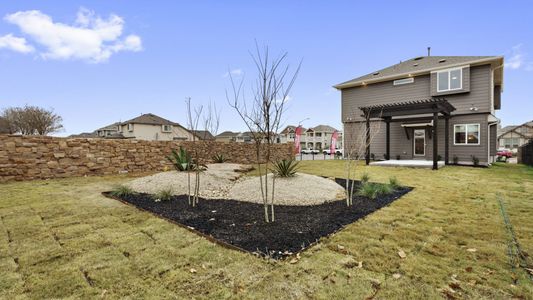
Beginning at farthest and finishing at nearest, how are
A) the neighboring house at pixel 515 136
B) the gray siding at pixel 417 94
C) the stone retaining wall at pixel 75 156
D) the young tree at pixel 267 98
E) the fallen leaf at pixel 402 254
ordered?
the neighboring house at pixel 515 136 → the gray siding at pixel 417 94 → the stone retaining wall at pixel 75 156 → the young tree at pixel 267 98 → the fallen leaf at pixel 402 254

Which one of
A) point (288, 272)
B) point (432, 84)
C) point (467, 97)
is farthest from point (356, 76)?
point (288, 272)

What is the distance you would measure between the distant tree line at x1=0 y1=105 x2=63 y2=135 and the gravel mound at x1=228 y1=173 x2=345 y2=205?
33347mm

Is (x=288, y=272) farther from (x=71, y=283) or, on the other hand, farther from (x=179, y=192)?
(x=179, y=192)

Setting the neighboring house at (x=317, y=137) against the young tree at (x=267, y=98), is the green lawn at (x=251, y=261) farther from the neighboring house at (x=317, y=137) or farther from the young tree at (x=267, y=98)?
the neighboring house at (x=317, y=137)

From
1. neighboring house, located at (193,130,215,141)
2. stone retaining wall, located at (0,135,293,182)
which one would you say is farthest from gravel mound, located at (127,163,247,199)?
neighboring house, located at (193,130,215,141)

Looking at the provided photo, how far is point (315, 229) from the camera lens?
11.2ft

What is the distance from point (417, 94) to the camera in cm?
1526

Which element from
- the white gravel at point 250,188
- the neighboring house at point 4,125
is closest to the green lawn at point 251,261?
the white gravel at point 250,188

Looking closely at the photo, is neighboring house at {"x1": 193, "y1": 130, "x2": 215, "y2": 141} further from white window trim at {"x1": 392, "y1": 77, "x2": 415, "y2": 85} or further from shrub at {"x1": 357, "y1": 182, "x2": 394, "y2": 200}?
white window trim at {"x1": 392, "y1": 77, "x2": 415, "y2": 85}

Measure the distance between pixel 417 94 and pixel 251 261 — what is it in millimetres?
16749

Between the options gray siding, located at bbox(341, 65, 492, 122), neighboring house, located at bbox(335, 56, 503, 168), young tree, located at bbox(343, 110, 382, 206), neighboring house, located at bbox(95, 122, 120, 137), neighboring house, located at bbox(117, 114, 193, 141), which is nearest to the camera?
young tree, located at bbox(343, 110, 382, 206)

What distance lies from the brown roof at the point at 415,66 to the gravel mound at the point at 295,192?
12.7 metres

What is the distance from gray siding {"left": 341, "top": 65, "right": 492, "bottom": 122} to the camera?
42.8 ft

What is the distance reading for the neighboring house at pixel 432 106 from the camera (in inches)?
502
